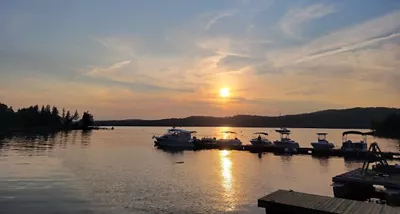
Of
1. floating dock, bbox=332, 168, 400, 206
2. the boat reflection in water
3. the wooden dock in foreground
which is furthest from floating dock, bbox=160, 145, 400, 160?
the wooden dock in foreground

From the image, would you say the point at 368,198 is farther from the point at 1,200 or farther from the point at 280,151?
the point at 280,151

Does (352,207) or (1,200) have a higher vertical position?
(352,207)

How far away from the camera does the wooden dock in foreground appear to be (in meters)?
18.3

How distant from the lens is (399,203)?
28406 millimetres

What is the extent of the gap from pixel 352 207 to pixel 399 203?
12.5 meters

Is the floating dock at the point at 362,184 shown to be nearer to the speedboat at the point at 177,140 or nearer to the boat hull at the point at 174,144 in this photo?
the boat hull at the point at 174,144

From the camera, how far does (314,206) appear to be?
19.0m

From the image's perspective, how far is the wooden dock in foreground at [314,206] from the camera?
60.1ft

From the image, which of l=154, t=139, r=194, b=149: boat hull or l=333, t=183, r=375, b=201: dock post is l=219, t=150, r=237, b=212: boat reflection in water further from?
l=154, t=139, r=194, b=149: boat hull

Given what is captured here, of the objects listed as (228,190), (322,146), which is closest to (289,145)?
(322,146)

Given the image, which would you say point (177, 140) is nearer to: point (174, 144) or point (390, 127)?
point (174, 144)

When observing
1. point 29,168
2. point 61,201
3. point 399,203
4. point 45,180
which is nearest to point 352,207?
point 399,203

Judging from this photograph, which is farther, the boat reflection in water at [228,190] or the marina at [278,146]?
the marina at [278,146]

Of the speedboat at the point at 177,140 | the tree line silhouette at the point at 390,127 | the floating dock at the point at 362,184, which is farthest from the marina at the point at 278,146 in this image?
the tree line silhouette at the point at 390,127
